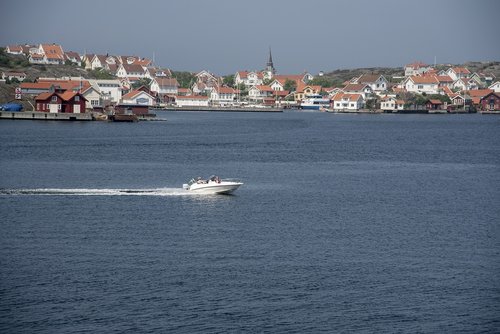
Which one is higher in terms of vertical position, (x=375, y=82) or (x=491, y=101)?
(x=375, y=82)

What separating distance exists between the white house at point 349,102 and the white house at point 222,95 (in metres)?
22.0

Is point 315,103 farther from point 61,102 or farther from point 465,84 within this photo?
point 61,102

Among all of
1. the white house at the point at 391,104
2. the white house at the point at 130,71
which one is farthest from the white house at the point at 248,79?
the white house at the point at 391,104

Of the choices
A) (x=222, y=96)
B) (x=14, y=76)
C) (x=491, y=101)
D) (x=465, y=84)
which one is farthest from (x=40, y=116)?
(x=465, y=84)

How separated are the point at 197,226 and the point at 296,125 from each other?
2778 inches

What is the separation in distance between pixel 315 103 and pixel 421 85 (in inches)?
778

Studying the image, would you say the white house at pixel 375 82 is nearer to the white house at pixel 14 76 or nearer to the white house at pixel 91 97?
the white house at pixel 14 76

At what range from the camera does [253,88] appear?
559ft

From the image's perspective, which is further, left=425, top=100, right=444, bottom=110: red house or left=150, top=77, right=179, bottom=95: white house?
left=150, top=77, right=179, bottom=95: white house

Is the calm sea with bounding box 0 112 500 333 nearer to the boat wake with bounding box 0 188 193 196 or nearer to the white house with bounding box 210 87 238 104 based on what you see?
the boat wake with bounding box 0 188 193 196

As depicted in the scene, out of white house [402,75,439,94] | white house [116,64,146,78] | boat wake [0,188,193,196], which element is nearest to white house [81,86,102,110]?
boat wake [0,188,193,196]

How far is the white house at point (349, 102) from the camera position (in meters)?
148

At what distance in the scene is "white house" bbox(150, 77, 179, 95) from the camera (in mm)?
158000

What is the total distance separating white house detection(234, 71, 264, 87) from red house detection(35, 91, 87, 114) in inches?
3627
